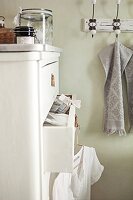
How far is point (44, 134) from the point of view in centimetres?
94

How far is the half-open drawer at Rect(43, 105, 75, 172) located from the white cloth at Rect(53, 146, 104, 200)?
0.28 metres

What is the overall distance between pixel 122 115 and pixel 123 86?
22 cm

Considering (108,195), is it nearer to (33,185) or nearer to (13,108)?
(33,185)

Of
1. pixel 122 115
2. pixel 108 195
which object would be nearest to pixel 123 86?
pixel 122 115

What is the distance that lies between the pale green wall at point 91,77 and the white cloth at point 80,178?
157 mm

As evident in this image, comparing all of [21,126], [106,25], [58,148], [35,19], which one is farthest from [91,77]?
[21,126]

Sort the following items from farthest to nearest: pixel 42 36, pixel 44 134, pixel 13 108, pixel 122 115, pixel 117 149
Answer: pixel 117 149 < pixel 122 115 < pixel 42 36 < pixel 44 134 < pixel 13 108

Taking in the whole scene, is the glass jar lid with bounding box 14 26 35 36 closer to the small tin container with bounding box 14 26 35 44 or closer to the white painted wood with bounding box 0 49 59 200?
the small tin container with bounding box 14 26 35 44

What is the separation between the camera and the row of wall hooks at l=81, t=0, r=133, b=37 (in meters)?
1.62

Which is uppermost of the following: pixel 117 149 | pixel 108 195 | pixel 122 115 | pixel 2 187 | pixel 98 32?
pixel 98 32

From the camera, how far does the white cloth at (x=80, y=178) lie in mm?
1272

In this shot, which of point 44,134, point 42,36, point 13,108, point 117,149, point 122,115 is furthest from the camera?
point 117,149

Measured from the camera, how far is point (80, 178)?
1504mm

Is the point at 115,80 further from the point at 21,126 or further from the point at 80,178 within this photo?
the point at 21,126
